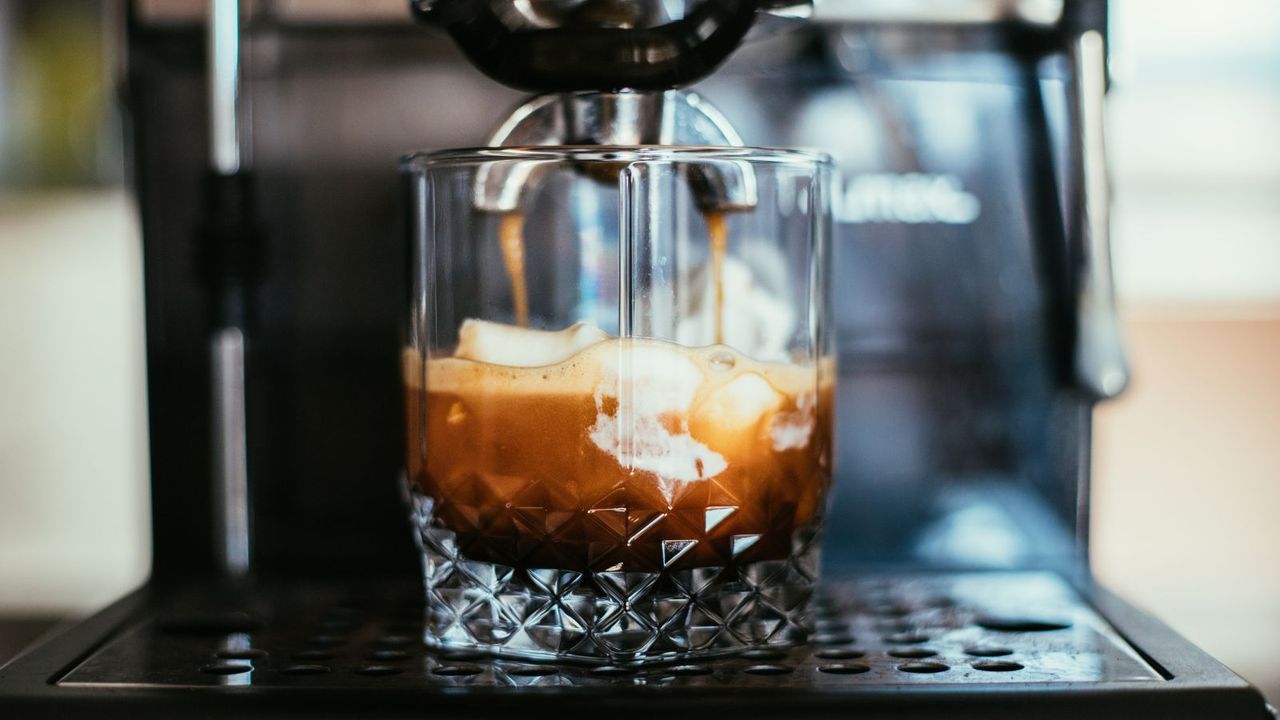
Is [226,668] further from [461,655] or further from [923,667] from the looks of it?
[923,667]

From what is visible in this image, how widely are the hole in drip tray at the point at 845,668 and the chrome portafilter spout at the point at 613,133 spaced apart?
18 cm

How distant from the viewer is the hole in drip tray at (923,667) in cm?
46

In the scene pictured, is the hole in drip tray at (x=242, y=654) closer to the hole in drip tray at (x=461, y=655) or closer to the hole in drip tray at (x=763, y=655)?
the hole in drip tray at (x=461, y=655)

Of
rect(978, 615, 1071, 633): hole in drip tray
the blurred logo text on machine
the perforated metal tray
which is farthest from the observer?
the blurred logo text on machine

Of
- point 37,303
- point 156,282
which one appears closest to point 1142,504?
point 156,282

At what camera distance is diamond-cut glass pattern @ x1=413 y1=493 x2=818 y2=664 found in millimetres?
494

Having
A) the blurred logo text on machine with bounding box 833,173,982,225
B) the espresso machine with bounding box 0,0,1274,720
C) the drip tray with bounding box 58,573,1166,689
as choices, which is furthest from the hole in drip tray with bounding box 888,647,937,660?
the blurred logo text on machine with bounding box 833,173,982,225

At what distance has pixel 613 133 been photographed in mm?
517

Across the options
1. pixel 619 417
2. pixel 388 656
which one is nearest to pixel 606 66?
pixel 619 417

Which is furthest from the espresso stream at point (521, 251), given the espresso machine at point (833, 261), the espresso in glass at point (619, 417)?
the espresso machine at point (833, 261)

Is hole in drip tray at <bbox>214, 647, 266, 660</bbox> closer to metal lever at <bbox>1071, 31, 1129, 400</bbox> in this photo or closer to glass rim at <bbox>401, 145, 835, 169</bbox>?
glass rim at <bbox>401, 145, 835, 169</bbox>

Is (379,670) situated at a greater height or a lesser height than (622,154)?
lesser

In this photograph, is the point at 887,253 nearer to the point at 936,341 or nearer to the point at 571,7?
the point at 936,341

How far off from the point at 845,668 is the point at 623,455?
11cm
